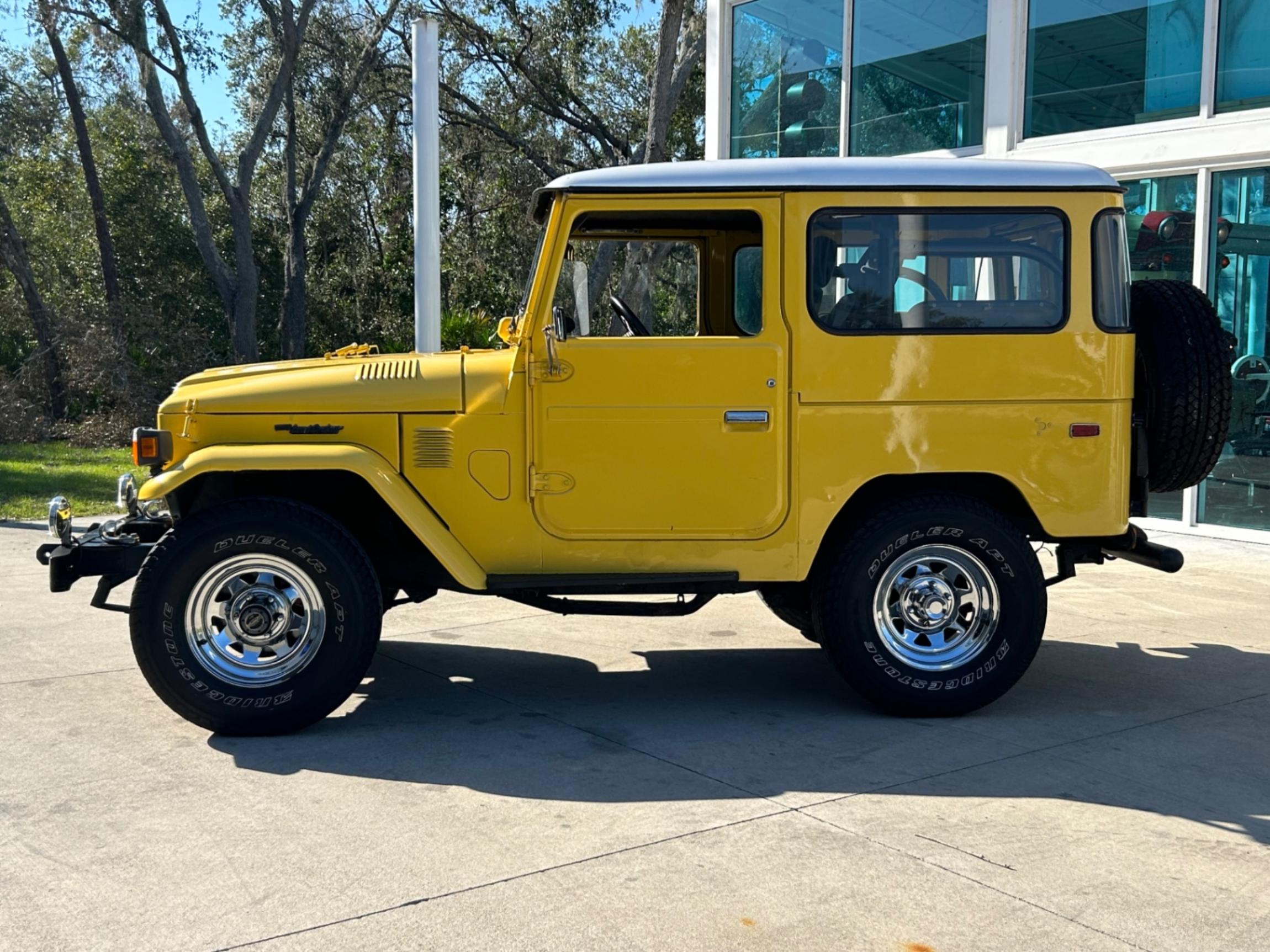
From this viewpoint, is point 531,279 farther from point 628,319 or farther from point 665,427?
point 665,427

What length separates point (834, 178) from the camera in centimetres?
538

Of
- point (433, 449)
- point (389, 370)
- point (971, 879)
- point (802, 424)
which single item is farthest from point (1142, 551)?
point (389, 370)

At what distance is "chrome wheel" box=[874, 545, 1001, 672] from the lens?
5.46 meters

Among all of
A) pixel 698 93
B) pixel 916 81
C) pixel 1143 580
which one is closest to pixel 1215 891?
pixel 1143 580

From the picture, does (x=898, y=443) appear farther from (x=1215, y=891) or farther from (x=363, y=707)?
(x=363, y=707)

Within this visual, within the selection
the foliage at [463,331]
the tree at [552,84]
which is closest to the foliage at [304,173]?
the tree at [552,84]

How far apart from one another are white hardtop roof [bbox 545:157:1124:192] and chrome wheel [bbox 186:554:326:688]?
1989 millimetres

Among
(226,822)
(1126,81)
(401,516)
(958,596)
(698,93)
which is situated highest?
(698,93)

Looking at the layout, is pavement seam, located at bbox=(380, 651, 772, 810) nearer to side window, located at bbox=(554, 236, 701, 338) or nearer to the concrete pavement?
the concrete pavement

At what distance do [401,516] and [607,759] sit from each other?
1.28 metres

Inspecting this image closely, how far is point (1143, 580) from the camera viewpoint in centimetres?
905

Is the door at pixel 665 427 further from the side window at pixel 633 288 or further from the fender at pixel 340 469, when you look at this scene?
the fender at pixel 340 469

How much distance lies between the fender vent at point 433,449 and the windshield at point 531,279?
22.6 inches

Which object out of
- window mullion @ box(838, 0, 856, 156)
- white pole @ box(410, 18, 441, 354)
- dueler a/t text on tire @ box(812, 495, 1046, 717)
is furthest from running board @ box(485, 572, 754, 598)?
window mullion @ box(838, 0, 856, 156)
